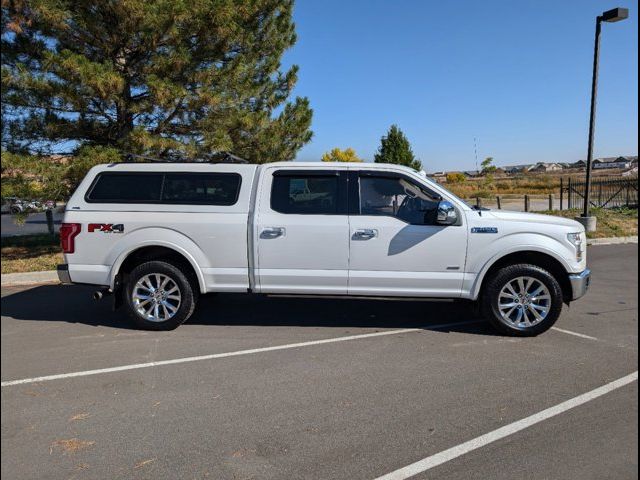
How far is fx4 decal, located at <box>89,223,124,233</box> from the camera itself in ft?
18.8

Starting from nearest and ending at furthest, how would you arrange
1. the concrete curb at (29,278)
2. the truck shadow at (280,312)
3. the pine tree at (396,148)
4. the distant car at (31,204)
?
Result: the truck shadow at (280,312) → the concrete curb at (29,278) → the distant car at (31,204) → the pine tree at (396,148)

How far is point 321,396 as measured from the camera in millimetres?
3951

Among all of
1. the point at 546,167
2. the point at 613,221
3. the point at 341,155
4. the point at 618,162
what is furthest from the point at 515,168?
the point at 613,221

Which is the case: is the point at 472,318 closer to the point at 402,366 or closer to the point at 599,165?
the point at 402,366

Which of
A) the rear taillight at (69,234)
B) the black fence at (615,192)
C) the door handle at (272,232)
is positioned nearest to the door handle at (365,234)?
the door handle at (272,232)

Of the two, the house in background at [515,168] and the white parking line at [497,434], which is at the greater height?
the house in background at [515,168]

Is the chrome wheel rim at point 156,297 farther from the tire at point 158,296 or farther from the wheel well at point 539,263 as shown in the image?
the wheel well at point 539,263

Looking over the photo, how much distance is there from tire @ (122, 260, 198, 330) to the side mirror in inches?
114

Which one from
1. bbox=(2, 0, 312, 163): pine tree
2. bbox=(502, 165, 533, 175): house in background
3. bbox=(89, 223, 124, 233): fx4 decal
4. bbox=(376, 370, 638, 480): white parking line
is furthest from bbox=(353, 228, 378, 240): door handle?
bbox=(502, 165, 533, 175): house in background

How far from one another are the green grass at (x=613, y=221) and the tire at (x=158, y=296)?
12.1m

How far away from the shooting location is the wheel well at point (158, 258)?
19.1ft

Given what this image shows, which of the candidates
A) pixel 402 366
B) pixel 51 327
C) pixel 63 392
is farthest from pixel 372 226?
pixel 51 327

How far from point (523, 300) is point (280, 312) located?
9.64 ft

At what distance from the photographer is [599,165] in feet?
175
